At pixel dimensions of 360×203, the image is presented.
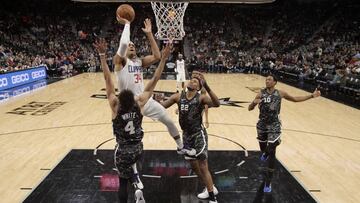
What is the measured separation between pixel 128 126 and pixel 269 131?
242 cm

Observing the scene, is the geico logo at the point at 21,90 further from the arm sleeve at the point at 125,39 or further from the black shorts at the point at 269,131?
the arm sleeve at the point at 125,39

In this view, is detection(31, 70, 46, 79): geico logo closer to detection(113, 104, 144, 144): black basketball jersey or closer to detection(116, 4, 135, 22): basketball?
detection(116, 4, 135, 22): basketball

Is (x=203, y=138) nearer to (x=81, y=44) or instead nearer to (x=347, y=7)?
(x=81, y=44)

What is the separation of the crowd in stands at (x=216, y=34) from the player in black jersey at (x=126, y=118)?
17.7 metres

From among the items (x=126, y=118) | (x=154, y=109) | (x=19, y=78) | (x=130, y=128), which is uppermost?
(x=126, y=118)

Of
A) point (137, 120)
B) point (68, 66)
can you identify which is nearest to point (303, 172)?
point (137, 120)

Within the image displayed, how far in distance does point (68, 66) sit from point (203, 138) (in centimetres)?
2056

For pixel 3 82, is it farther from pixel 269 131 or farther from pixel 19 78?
pixel 269 131

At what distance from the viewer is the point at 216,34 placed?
3116 cm

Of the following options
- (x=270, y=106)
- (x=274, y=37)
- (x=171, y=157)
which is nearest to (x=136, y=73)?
(x=270, y=106)

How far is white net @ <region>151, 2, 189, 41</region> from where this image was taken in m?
14.4

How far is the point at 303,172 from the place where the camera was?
21.5 ft

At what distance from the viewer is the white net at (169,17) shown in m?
14.4

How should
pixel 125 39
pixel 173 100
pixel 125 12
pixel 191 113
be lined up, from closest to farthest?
pixel 125 39 < pixel 125 12 < pixel 191 113 < pixel 173 100
